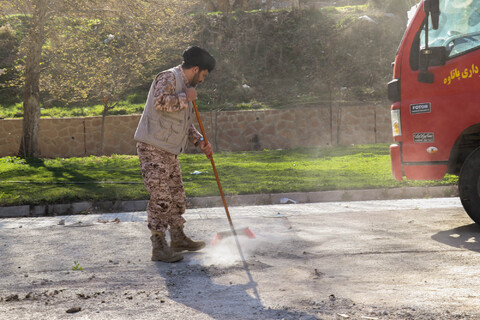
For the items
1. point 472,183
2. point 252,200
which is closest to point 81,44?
point 252,200

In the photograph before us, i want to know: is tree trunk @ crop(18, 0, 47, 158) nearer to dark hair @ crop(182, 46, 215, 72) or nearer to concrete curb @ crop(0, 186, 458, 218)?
concrete curb @ crop(0, 186, 458, 218)

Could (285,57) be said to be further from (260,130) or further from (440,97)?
(440,97)

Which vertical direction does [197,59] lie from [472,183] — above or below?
above

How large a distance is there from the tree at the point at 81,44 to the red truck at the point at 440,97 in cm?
1083

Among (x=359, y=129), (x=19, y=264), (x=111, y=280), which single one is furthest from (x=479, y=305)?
(x=359, y=129)

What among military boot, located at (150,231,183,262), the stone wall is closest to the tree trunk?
the stone wall

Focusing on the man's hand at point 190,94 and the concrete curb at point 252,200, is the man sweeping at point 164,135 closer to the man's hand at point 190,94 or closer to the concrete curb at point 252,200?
the man's hand at point 190,94

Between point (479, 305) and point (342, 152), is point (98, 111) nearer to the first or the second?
point (342, 152)

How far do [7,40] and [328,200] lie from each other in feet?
62.3

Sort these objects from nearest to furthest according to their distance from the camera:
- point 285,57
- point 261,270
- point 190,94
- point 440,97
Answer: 1. point 261,270
2. point 190,94
3. point 440,97
4. point 285,57

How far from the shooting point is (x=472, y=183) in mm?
6309

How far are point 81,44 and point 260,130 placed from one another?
6.13 metres

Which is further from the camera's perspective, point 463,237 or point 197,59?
point 463,237

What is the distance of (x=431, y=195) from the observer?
9859mm
